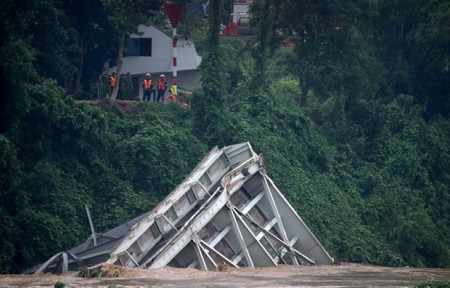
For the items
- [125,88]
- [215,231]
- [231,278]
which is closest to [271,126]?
[125,88]

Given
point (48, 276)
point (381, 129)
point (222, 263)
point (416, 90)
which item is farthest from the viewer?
point (416, 90)

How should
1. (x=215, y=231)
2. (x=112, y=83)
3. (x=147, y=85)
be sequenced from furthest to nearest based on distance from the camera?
(x=147, y=85)
(x=112, y=83)
(x=215, y=231)

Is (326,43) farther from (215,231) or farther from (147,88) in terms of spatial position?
(215,231)

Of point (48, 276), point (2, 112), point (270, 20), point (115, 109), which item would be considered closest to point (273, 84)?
point (270, 20)

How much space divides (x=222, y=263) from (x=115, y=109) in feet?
26.4

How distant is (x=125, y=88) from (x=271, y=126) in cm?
477

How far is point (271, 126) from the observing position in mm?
32062

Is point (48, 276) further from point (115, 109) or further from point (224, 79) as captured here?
point (224, 79)

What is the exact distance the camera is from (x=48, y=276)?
70.9 feet

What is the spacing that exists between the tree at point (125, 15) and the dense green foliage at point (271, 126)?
0.96 feet

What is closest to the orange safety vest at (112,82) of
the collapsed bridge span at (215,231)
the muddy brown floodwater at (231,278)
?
the collapsed bridge span at (215,231)

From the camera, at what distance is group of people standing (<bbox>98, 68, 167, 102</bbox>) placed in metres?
31.9

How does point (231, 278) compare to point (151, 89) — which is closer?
point (231, 278)

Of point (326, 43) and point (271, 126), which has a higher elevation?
point (326, 43)
